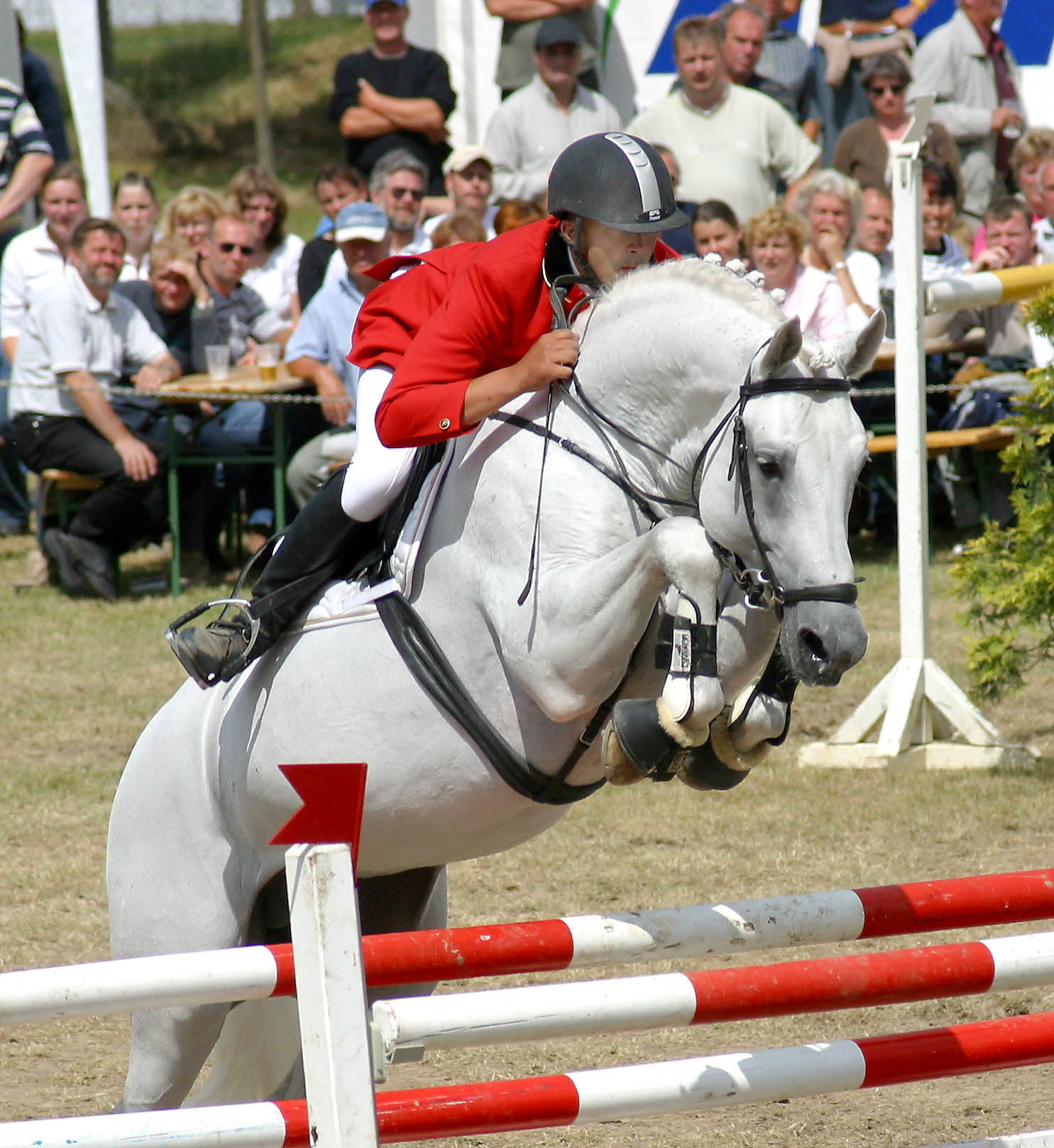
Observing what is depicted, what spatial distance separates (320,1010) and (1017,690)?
4.61 meters

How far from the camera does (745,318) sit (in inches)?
117

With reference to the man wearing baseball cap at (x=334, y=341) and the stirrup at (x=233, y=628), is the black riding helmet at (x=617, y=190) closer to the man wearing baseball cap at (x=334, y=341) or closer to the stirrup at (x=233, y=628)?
the stirrup at (x=233, y=628)

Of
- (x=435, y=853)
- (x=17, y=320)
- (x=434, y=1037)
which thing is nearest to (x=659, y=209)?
(x=435, y=853)

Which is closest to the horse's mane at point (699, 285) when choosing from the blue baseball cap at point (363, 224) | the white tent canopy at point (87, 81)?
the blue baseball cap at point (363, 224)

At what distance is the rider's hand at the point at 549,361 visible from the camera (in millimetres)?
3029

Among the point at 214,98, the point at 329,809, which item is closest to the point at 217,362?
the point at 329,809

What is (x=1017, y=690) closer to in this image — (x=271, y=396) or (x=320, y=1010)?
(x=271, y=396)

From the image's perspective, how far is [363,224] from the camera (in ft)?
27.3

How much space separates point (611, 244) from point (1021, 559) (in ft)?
11.3

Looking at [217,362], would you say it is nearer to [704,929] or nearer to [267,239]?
[267,239]

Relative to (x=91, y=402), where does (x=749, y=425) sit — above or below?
above

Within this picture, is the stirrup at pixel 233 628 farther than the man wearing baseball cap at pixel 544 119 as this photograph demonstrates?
No

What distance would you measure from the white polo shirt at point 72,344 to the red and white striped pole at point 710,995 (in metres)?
6.55

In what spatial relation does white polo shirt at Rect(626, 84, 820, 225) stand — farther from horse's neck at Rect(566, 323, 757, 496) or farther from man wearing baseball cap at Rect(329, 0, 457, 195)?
horse's neck at Rect(566, 323, 757, 496)
